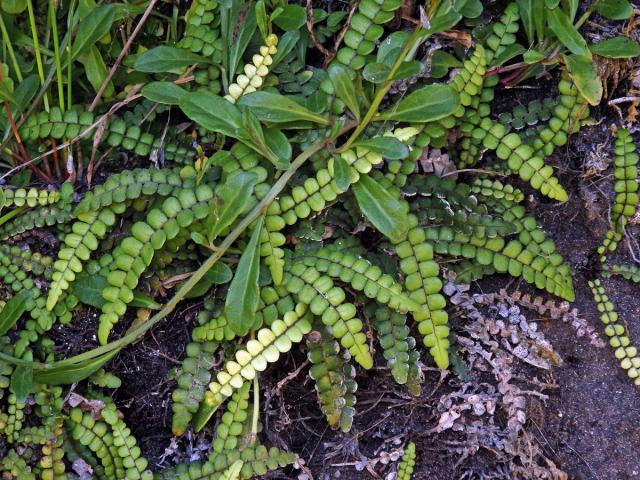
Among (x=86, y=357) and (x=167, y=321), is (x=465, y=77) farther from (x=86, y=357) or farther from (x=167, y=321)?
(x=86, y=357)

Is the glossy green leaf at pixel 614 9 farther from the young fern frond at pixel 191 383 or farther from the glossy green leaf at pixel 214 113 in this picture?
the young fern frond at pixel 191 383

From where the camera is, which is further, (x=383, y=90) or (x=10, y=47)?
(x=10, y=47)

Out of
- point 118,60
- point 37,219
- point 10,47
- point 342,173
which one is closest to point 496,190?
point 342,173

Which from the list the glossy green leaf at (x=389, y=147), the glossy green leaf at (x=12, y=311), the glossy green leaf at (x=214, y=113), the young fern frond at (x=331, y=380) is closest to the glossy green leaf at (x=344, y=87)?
the glossy green leaf at (x=389, y=147)

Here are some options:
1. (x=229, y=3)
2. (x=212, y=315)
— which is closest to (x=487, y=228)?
(x=212, y=315)

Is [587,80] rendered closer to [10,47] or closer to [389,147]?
[389,147]
